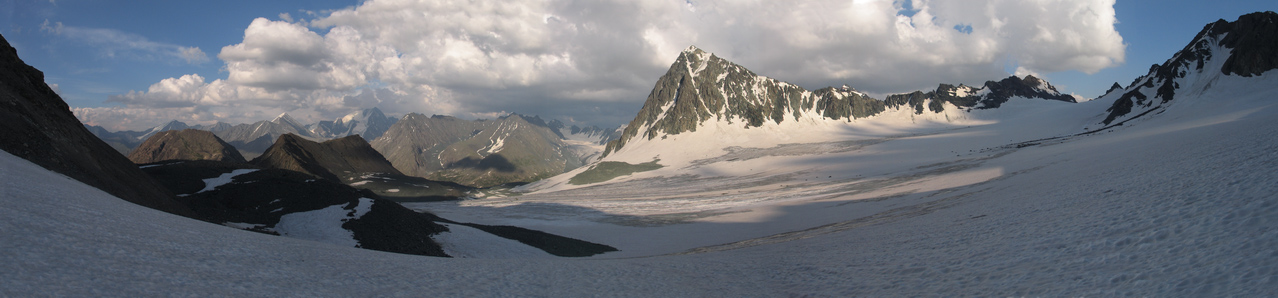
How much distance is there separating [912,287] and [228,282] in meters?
17.0

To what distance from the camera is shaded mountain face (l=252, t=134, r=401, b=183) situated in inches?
4679

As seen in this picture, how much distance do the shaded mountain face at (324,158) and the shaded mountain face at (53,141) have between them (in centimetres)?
7520

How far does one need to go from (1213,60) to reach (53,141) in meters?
226

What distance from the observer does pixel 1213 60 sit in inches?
5517

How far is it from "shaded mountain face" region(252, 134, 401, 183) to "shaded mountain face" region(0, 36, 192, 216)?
75.2m

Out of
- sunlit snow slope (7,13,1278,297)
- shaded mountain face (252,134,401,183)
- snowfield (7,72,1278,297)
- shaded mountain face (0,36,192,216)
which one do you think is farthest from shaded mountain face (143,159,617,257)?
shaded mountain face (252,134,401,183)

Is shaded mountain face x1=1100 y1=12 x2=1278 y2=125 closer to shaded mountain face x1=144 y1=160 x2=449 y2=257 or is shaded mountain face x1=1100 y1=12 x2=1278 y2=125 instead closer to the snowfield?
the snowfield

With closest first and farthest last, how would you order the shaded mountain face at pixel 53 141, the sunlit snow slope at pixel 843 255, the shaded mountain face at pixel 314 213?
the sunlit snow slope at pixel 843 255 < the shaded mountain face at pixel 53 141 < the shaded mountain face at pixel 314 213

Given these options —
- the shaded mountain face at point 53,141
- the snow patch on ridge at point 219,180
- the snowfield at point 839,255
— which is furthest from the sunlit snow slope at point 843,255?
the snow patch on ridge at point 219,180

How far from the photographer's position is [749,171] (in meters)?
151

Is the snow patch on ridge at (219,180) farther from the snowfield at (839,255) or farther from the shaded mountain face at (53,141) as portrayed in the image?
the snowfield at (839,255)

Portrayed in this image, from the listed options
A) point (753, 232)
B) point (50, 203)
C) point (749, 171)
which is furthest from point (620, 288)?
point (749, 171)

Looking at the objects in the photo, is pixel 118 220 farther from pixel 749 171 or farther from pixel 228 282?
pixel 749 171

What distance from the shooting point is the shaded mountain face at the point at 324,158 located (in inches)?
4679
